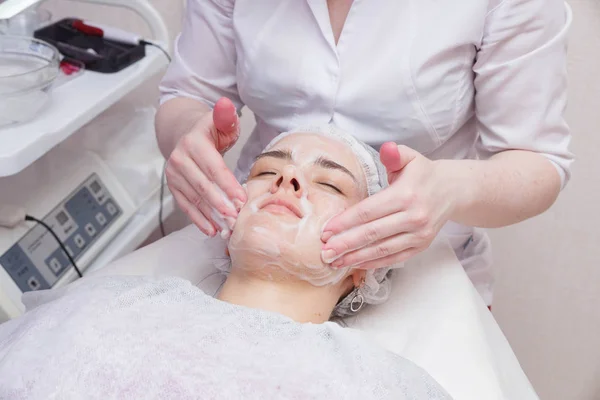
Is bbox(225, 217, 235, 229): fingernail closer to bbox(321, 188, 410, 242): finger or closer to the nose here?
the nose

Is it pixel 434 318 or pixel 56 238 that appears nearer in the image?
pixel 434 318

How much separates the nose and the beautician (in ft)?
0.20

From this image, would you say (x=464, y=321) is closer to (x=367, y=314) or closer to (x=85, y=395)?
(x=367, y=314)

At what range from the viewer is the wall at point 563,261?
157 centimetres

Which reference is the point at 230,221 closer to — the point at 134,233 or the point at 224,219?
the point at 224,219

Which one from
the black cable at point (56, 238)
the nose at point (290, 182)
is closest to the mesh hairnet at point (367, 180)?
the nose at point (290, 182)

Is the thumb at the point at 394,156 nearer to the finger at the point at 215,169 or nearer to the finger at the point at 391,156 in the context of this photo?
the finger at the point at 391,156

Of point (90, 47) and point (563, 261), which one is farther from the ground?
point (90, 47)

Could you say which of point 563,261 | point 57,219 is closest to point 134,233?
point 57,219

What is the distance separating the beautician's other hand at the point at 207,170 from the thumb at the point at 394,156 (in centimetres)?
26

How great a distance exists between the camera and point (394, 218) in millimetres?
877

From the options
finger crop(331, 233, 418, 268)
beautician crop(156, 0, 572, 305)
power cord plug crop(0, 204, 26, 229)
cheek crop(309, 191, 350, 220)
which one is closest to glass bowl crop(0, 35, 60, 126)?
power cord plug crop(0, 204, 26, 229)

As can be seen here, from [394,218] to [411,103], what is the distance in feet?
0.85

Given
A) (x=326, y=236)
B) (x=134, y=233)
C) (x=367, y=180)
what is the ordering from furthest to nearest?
(x=134, y=233) → (x=367, y=180) → (x=326, y=236)
